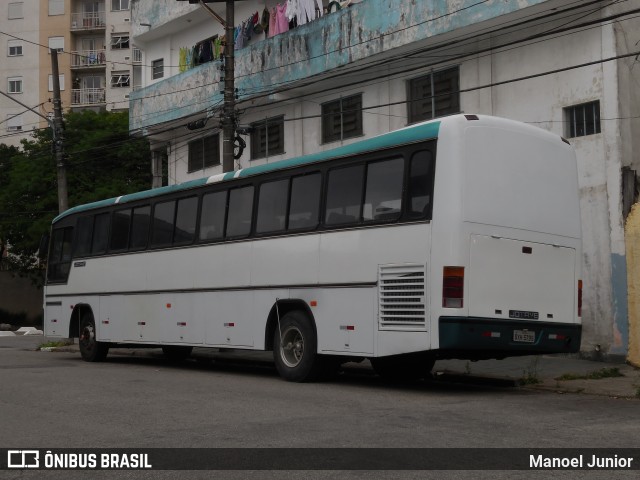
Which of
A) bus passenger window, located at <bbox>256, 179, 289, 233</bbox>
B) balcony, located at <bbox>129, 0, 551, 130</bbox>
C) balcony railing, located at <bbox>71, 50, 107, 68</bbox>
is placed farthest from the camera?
balcony railing, located at <bbox>71, 50, 107, 68</bbox>

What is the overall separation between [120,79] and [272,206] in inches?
2269

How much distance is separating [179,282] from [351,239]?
5027 millimetres

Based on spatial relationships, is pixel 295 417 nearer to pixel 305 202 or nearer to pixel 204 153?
pixel 305 202

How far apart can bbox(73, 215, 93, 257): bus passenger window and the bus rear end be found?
10.3 metres

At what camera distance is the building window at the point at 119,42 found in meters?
69.9

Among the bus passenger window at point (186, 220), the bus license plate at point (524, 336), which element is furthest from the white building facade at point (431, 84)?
the bus passenger window at point (186, 220)

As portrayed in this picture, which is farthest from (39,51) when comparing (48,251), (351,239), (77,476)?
(77,476)

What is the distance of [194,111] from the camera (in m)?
29.4

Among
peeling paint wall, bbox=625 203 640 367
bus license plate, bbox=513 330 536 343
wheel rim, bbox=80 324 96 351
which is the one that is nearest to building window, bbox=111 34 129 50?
wheel rim, bbox=80 324 96 351

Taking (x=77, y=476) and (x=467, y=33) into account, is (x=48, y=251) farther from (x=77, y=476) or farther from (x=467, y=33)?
(x=77, y=476)

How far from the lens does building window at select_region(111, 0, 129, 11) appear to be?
2756 inches

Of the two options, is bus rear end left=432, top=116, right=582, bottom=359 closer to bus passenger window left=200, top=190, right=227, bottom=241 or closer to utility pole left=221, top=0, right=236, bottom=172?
bus passenger window left=200, top=190, right=227, bottom=241

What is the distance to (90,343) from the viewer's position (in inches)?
798

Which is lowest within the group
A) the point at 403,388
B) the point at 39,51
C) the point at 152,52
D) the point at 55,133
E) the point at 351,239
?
the point at 403,388
